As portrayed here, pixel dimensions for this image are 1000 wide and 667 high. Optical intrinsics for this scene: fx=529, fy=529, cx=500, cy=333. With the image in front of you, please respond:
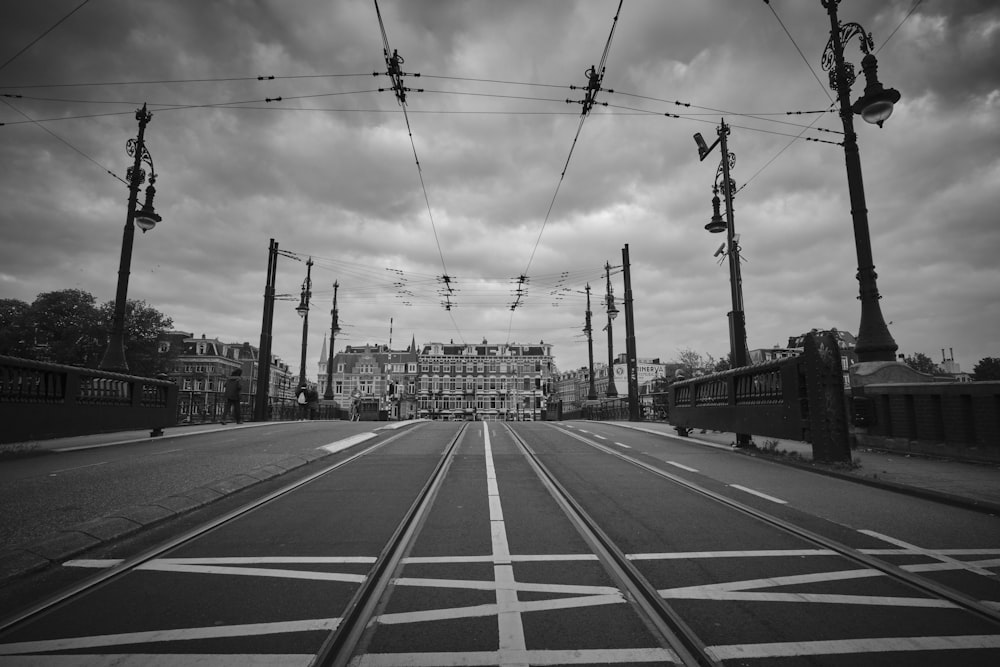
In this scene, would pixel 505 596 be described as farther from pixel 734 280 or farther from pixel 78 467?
pixel 734 280

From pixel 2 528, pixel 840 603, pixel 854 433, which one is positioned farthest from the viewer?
pixel 854 433

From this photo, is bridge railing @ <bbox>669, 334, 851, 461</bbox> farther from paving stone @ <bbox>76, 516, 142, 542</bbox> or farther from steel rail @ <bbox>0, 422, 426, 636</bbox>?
paving stone @ <bbox>76, 516, 142, 542</bbox>

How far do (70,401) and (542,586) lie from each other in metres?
12.6

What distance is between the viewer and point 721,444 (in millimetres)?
13344

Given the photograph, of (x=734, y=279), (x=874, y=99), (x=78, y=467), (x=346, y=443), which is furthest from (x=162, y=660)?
(x=734, y=279)

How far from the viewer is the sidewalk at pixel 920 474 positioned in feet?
20.0

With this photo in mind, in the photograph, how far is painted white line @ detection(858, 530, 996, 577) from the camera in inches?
145

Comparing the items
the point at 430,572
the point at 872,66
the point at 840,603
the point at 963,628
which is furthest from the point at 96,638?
the point at 872,66

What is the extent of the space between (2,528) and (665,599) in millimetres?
5419

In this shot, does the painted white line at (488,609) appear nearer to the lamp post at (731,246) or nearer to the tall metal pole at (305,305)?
the lamp post at (731,246)

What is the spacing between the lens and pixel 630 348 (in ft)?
92.3

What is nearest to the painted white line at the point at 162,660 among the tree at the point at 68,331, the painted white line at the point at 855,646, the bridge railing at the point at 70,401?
the painted white line at the point at 855,646

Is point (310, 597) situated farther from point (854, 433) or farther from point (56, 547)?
point (854, 433)

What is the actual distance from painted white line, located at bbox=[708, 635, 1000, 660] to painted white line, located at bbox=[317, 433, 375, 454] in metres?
9.74
